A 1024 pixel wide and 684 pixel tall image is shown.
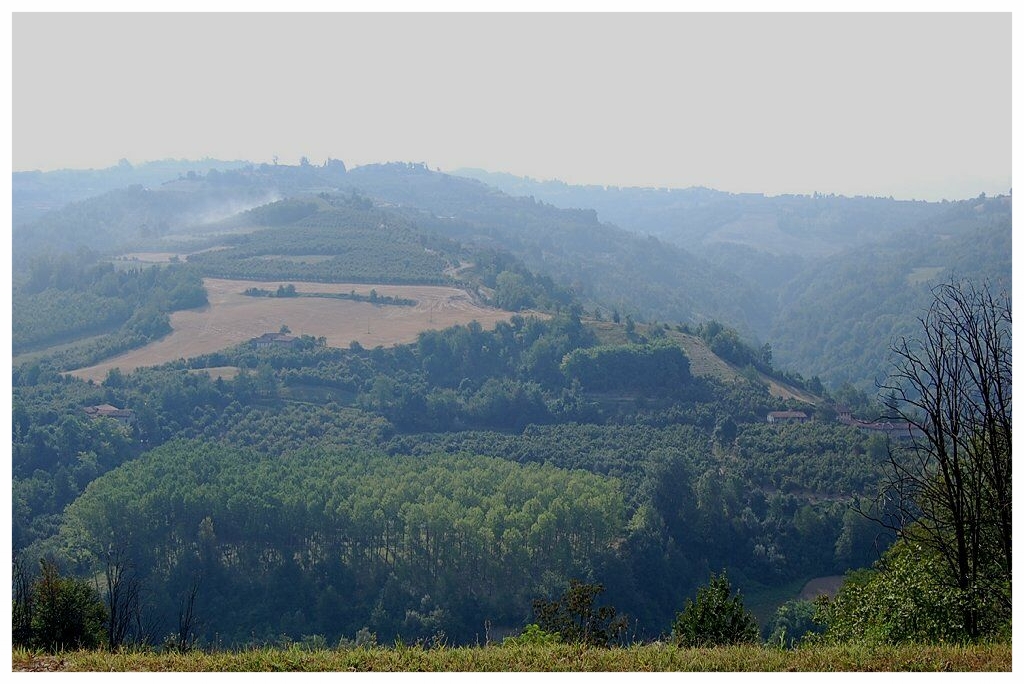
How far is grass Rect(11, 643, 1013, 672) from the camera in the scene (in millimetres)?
6871

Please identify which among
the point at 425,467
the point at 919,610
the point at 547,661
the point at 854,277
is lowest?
the point at 425,467

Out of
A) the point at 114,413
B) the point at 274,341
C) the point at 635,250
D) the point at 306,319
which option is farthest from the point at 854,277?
the point at 114,413

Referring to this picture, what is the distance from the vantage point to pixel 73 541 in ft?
102

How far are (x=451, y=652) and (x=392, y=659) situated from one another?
0.48 meters

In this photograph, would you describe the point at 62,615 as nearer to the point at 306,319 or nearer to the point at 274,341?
the point at 274,341

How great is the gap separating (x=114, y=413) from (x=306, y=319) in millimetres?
14747

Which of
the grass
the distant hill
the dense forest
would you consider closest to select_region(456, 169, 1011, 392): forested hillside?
the distant hill

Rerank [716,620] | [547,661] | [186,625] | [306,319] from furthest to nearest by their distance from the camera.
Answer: [306,319], [716,620], [186,625], [547,661]

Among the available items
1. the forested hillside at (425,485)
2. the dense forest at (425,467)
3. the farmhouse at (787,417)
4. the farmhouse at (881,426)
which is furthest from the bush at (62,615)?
the farmhouse at (881,426)

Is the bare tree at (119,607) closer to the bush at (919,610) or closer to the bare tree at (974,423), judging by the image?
the bush at (919,610)

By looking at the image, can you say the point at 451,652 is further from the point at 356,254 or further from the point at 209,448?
the point at 356,254

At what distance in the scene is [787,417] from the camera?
4378 centimetres

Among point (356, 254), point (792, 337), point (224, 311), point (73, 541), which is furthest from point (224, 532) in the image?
point (792, 337)

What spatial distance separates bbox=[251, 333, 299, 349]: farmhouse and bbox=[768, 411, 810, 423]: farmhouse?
23.9 metres
